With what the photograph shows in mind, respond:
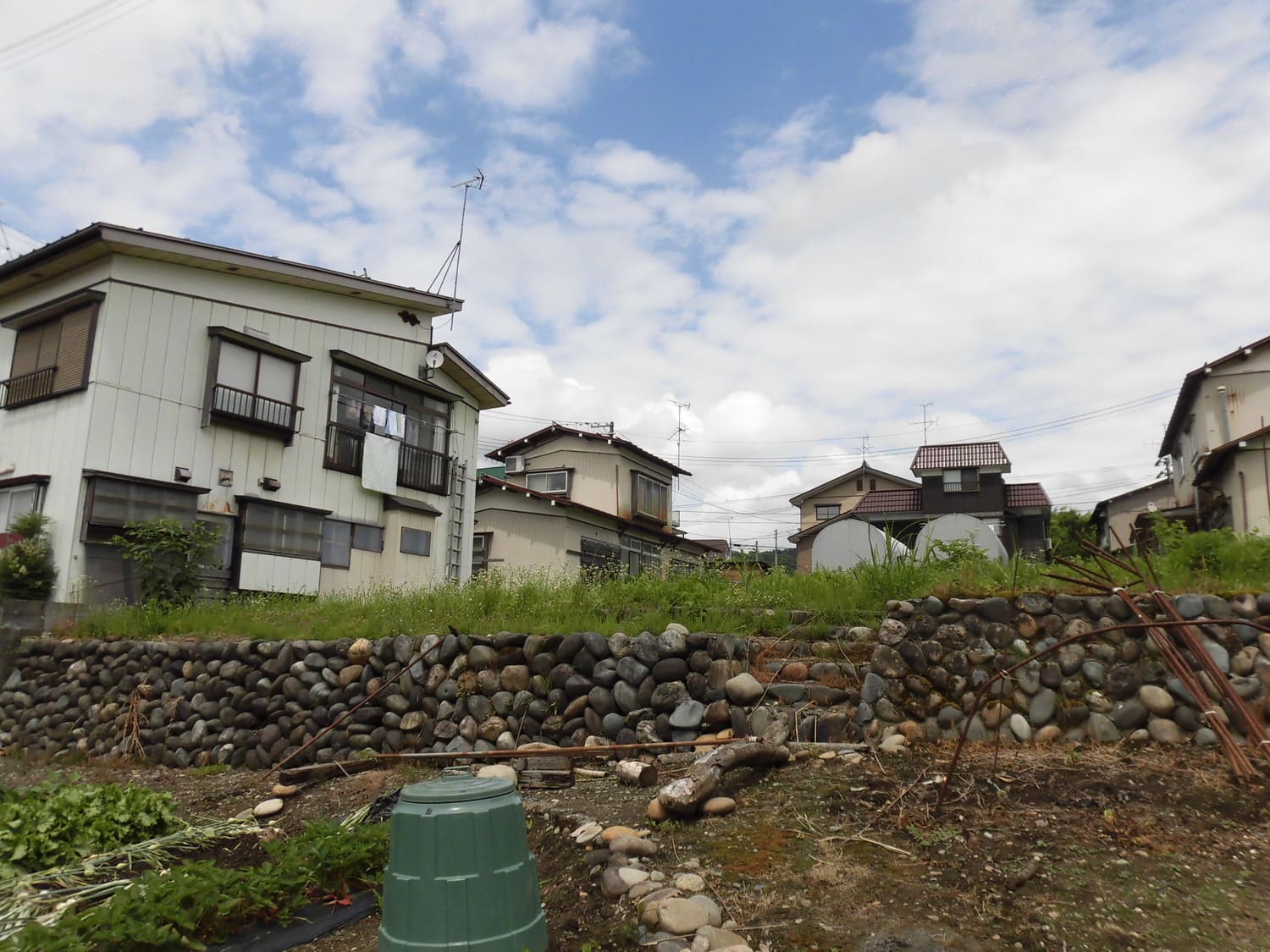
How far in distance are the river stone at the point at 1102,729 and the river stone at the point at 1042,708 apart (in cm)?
25

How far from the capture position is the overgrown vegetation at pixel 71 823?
5.43 meters

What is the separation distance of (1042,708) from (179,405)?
14.1 m

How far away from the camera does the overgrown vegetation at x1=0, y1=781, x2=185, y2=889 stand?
17.8 ft

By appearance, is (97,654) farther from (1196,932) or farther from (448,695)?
(1196,932)

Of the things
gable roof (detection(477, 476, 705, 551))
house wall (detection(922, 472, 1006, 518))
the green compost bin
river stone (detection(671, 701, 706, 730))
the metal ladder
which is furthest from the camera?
house wall (detection(922, 472, 1006, 518))

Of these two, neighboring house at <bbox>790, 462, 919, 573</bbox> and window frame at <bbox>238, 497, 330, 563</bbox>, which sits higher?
neighboring house at <bbox>790, 462, 919, 573</bbox>

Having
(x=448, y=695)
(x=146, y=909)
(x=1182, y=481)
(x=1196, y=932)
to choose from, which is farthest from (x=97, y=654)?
(x=1182, y=481)

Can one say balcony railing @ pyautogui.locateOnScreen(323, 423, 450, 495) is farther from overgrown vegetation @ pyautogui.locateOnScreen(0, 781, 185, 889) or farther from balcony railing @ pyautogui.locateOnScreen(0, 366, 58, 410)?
overgrown vegetation @ pyautogui.locateOnScreen(0, 781, 185, 889)

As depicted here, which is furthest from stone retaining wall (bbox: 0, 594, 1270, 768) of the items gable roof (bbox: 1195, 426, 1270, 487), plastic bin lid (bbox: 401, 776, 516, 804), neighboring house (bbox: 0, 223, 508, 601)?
gable roof (bbox: 1195, 426, 1270, 487)

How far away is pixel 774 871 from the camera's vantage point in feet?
13.4

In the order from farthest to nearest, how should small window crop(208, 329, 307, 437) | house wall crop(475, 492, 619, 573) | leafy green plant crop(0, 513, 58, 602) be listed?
house wall crop(475, 492, 619, 573), small window crop(208, 329, 307, 437), leafy green plant crop(0, 513, 58, 602)

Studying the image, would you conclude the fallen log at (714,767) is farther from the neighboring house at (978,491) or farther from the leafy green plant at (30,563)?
the neighboring house at (978,491)

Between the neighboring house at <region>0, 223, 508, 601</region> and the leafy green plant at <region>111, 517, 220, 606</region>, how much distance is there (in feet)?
1.73

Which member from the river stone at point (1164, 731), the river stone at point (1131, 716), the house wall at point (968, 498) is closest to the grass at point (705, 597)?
the river stone at point (1131, 716)
